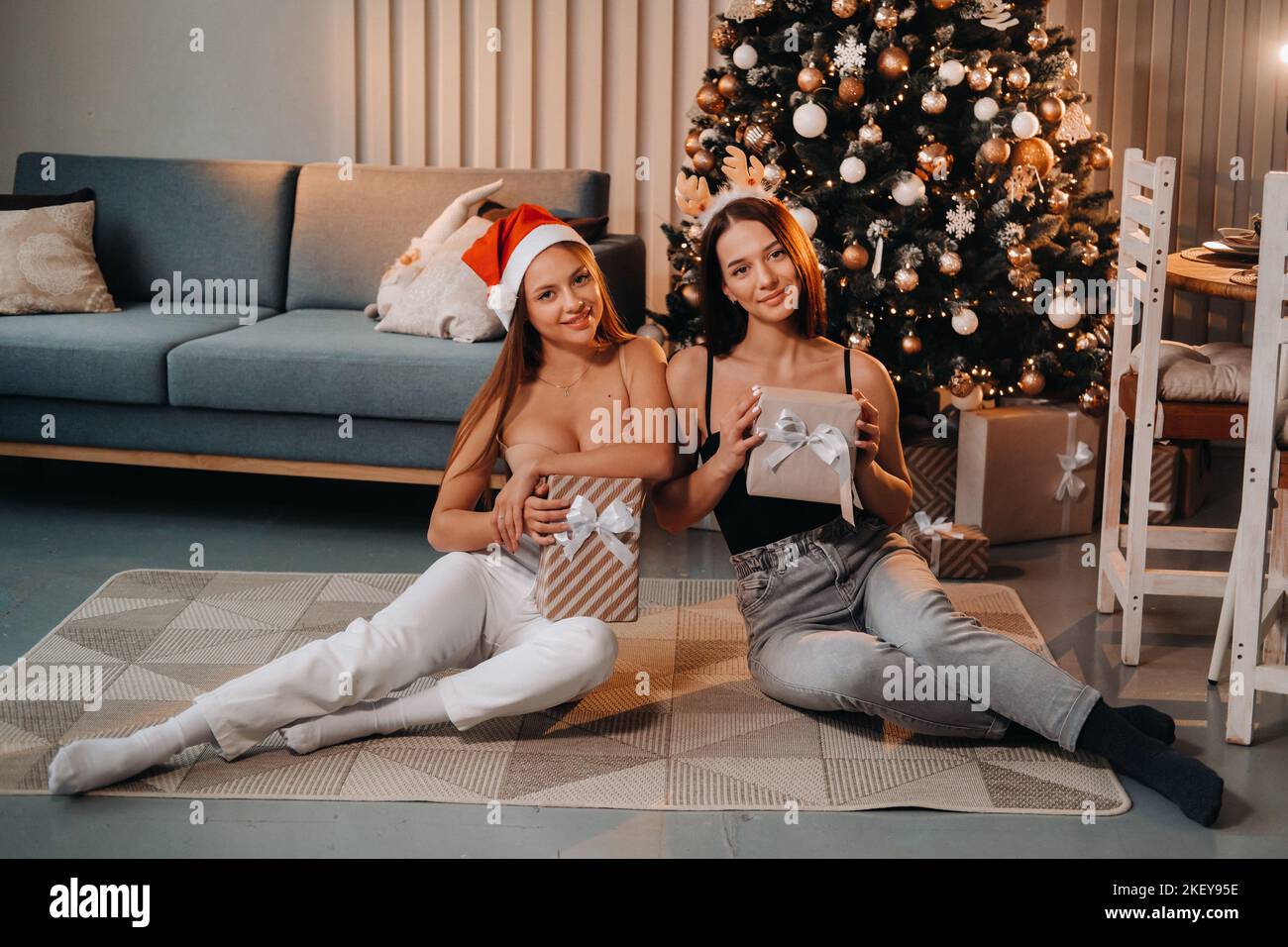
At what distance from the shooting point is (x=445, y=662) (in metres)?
2.37

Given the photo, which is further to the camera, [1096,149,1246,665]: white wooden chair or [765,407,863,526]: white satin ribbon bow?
[1096,149,1246,665]: white wooden chair

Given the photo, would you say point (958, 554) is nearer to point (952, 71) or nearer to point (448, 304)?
point (952, 71)

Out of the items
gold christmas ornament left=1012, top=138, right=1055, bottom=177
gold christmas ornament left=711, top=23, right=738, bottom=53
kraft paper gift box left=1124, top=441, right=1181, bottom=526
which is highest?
gold christmas ornament left=711, top=23, right=738, bottom=53

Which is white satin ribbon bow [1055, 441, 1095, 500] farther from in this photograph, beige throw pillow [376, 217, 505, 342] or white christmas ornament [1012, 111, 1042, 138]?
beige throw pillow [376, 217, 505, 342]

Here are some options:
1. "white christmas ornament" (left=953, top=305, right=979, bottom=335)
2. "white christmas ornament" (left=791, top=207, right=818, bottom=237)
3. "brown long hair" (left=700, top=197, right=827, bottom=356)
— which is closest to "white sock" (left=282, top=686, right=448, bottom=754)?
"brown long hair" (left=700, top=197, right=827, bottom=356)

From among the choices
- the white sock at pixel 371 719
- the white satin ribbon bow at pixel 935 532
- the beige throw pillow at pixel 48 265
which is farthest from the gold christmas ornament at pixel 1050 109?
the beige throw pillow at pixel 48 265

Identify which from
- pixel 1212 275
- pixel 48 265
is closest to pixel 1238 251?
pixel 1212 275

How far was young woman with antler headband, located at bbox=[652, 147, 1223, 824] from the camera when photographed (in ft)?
7.35

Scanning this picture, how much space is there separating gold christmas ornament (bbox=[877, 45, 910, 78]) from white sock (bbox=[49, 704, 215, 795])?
2.14m

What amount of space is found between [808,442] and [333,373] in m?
1.56

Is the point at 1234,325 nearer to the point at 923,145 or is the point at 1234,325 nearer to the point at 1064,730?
the point at 923,145

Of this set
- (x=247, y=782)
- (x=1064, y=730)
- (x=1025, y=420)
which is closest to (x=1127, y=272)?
(x=1025, y=420)

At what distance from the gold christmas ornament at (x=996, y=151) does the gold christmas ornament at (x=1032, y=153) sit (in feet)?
0.13

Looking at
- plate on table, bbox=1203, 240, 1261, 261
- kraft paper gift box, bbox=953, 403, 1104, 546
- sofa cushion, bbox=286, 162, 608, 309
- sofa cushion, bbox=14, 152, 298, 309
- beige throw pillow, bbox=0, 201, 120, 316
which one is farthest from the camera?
sofa cushion, bbox=14, 152, 298, 309
